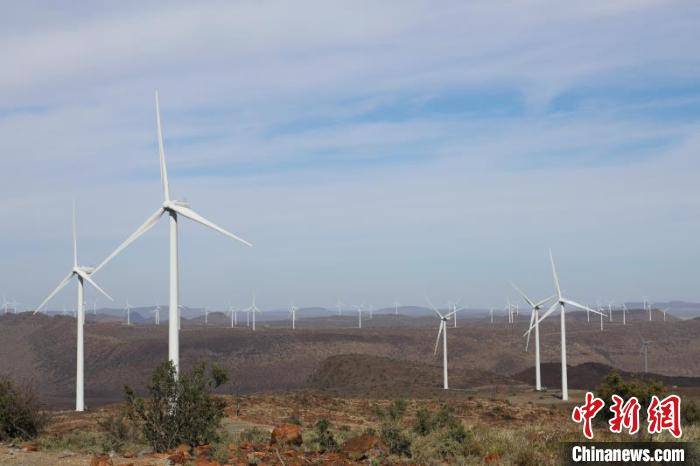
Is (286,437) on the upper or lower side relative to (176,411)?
lower

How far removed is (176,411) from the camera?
91.7ft

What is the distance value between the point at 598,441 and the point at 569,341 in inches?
6328

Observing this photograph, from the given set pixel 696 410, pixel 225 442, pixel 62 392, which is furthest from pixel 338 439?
pixel 62 392

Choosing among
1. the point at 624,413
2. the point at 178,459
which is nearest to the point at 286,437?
the point at 178,459

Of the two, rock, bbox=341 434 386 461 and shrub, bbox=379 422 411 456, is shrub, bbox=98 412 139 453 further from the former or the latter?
shrub, bbox=379 422 411 456

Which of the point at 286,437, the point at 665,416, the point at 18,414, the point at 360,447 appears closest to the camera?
the point at 665,416

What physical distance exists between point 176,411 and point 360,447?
286 inches

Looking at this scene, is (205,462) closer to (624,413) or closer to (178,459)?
(178,459)

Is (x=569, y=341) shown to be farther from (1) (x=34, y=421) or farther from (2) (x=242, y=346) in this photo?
(1) (x=34, y=421)

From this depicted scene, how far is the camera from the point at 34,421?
32.5 m

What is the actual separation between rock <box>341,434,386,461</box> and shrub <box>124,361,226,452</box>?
5.74 metres

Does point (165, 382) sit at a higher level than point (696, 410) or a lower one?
higher

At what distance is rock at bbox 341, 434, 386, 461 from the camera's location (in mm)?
22844

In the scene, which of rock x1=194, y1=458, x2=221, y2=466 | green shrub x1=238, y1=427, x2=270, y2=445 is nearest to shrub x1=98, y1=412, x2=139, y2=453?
green shrub x1=238, y1=427, x2=270, y2=445
